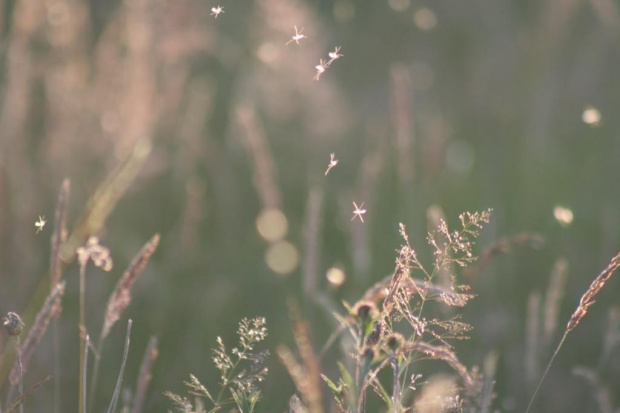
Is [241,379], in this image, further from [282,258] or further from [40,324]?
[282,258]

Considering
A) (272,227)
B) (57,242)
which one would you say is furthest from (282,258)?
(57,242)

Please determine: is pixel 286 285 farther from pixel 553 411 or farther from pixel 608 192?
pixel 608 192

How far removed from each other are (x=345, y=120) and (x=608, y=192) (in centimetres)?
131

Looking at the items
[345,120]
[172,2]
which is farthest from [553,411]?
[172,2]

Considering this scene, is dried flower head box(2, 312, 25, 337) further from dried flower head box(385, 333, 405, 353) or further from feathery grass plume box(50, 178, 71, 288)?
dried flower head box(385, 333, 405, 353)

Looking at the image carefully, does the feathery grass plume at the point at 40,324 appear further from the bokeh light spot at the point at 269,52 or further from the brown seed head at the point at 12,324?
the bokeh light spot at the point at 269,52

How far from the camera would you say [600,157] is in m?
3.21

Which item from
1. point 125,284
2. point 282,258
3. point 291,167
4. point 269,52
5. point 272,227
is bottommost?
point 125,284

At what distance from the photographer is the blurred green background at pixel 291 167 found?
222cm

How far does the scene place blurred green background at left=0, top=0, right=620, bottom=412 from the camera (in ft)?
7.27

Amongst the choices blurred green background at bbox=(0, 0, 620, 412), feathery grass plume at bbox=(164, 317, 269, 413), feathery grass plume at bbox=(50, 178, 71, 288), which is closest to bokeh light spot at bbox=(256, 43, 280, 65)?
blurred green background at bbox=(0, 0, 620, 412)

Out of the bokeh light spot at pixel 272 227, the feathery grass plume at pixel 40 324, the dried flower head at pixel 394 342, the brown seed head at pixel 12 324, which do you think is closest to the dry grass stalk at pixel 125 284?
the feathery grass plume at pixel 40 324

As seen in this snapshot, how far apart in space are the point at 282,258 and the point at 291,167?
84 cm

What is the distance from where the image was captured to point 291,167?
3.48m
